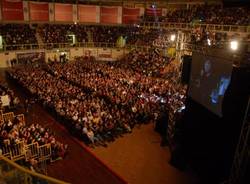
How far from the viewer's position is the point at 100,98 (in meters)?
19.0

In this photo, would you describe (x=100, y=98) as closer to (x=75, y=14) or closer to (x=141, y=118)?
(x=141, y=118)

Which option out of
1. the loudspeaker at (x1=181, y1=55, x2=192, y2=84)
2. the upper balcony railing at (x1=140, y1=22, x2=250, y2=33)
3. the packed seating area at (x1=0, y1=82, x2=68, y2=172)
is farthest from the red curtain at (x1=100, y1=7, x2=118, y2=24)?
the packed seating area at (x1=0, y1=82, x2=68, y2=172)

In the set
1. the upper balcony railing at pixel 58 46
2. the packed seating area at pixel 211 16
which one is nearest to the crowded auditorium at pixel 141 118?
the packed seating area at pixel 211 16

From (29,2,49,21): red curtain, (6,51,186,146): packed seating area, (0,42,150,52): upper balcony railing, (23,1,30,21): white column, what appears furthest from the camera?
(29,2,49,21): red curtain

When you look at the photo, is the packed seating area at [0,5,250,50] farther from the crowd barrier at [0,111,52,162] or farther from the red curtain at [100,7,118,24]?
the crowd barrier at [0,111,52,162]

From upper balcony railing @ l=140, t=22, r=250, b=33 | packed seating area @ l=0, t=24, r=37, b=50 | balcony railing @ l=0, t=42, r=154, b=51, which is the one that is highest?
upper balcony railing @ l=140, t=22, r=250, b=33

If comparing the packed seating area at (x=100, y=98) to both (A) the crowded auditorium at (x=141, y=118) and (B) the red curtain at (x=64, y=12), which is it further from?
(B) the red curtain at (x=64, y=12)

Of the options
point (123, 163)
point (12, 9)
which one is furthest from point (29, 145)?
point (12, 9)

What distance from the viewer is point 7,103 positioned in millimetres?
17062

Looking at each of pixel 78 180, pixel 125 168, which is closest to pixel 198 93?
pixel 125 168

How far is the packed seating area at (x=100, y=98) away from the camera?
14.3 m

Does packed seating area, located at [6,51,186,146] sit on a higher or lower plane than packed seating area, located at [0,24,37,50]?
lower

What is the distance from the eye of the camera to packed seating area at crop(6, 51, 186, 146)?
47.0 ft

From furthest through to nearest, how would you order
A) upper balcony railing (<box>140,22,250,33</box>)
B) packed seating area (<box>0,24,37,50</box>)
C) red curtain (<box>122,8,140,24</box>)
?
red curtain (<box>122,8,140,24</box>) < packed seating area (<box>0,24,37,50</box>) < upper balcony railing (<box>140,22,250,33</box>)
